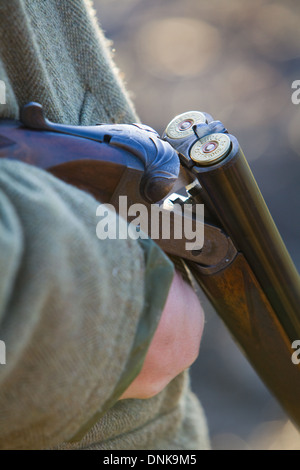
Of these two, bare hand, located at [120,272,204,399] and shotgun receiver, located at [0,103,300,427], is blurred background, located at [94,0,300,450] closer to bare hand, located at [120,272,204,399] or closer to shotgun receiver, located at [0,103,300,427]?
shotgun receiver, located at [0,103,300,427]

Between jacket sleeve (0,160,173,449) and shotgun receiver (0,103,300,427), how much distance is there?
4.6 inches

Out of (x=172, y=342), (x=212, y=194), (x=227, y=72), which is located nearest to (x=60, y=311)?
(x=172, y=342)

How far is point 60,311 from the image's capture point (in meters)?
0.61

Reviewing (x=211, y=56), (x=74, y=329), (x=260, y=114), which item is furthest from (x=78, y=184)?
(x=211, y=56)

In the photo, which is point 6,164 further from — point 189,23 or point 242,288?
point 189,23

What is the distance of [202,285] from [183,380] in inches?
8.0

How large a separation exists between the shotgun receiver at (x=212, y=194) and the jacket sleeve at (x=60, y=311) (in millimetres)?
118

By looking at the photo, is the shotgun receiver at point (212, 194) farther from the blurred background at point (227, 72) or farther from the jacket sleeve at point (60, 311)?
the blurred background at point (227, 72)

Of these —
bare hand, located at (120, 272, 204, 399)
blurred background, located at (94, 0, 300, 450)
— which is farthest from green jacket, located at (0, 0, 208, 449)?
blurred background, located at (94, 0, 300, 450)

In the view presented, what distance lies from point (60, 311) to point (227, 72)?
13.2 ft

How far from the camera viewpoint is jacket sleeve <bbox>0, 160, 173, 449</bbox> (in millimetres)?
592

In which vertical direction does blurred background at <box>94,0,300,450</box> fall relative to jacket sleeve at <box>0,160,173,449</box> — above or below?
below

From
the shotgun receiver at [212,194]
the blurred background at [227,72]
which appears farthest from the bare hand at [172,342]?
the blurred background at [227,72]

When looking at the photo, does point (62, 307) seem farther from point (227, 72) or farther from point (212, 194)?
point (227, 72)
